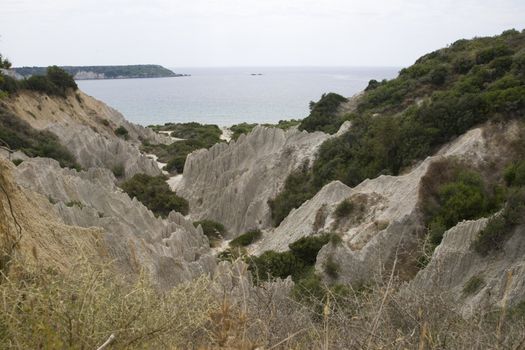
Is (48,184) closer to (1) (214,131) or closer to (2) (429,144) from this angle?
(2) (429,144)

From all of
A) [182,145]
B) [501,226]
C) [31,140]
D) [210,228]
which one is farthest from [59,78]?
[501,226]

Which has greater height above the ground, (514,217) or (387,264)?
(514,217)

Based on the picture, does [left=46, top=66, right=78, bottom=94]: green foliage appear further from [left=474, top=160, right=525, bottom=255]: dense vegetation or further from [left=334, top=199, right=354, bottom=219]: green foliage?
[left=474, top=160, right=525, bottom=255]: dense vegetation

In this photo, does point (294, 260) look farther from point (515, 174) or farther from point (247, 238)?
point (515, 174)

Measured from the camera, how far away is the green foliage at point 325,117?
31391 millimetres

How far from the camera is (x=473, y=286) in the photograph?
35.8 feet

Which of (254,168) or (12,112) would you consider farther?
(12,112)

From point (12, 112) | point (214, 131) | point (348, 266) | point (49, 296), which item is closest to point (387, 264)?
point (348, 266)

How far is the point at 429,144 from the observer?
2031 centimetres

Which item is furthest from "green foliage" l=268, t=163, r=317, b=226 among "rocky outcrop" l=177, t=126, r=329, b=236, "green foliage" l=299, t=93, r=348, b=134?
"green foliage" l=299, t=93, r=348, b=134

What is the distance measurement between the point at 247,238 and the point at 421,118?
8.94 metres

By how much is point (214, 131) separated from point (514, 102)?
41571 millimetres

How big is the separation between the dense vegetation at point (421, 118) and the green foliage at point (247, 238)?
125cm

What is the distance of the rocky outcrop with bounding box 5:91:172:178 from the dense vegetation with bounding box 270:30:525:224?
584 inches
